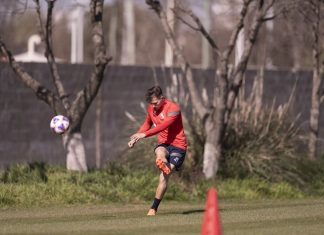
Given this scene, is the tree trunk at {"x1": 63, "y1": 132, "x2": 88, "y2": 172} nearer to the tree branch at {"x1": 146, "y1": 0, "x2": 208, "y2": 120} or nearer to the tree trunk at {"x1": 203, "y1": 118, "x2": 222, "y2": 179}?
the tree trunk at {"x1": 203, "y1": 118, "x2": 222, "y2": 179}

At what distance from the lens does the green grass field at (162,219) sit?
45.0 ft

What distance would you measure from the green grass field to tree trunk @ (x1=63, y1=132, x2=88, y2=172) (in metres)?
2.03

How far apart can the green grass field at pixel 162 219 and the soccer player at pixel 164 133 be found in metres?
0.56

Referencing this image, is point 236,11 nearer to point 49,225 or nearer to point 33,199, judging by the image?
point 33,199

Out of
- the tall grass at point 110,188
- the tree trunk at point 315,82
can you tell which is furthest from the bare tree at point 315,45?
the tall grass at point 110,188

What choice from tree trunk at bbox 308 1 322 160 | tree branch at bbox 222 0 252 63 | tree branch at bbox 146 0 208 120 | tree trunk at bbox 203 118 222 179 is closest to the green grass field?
tree trunk at bbox 203 118 222 179

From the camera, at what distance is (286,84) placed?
93.0ft

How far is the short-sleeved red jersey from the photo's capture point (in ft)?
51.1

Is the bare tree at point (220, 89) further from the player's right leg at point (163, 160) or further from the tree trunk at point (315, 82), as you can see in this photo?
the player's right leg at point (163, 160)

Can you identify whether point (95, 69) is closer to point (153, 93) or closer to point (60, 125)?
point (60, 125)

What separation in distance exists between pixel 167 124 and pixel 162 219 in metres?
1.40

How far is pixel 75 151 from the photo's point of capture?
19.8m

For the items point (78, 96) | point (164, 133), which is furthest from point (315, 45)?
point (164, 133)

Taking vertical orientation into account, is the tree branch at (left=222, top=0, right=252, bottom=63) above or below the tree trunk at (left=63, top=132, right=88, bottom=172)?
above
